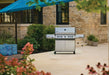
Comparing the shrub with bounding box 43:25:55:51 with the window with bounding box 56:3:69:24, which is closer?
the shrub with bounding box 43:25:55:51

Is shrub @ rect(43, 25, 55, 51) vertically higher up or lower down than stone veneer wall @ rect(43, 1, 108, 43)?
lower down

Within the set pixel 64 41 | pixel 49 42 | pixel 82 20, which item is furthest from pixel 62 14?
pixel 64 41

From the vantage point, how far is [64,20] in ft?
58.8

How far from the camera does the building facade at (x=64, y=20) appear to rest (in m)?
16.9

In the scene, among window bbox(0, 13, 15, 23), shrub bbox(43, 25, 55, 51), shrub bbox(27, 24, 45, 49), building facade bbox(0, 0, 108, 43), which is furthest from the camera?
window bbox(0, 13, 15, 23)

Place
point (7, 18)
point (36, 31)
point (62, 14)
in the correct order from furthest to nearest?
point (7, 18) < point (62, 14) < point (36, 31)

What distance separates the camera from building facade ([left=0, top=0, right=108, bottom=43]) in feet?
55.4

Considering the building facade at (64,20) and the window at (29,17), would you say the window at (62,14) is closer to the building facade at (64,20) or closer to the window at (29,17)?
the building facade at (64,20)

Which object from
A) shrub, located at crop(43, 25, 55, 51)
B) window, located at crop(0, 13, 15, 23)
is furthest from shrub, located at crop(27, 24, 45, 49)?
window, located at crop(0, 13, 15, 23)

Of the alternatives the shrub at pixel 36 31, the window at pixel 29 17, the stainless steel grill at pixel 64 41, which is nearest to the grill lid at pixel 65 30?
the stainless steel grill at pixel 64 41

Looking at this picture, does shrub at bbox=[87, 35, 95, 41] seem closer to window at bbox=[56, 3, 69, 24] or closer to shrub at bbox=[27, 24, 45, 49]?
window at bbox=[56, 3, 69, 24]

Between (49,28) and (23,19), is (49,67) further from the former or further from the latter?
(23,19)

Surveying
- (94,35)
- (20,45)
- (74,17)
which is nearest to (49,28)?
(20,45)

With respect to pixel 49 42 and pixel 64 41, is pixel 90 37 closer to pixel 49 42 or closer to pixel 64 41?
pixel 49 42
